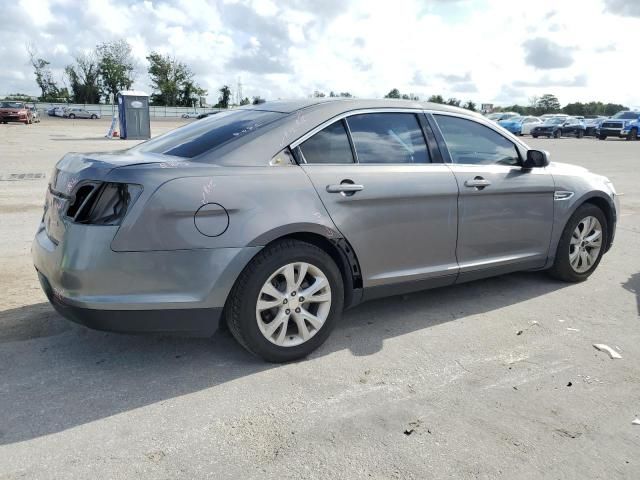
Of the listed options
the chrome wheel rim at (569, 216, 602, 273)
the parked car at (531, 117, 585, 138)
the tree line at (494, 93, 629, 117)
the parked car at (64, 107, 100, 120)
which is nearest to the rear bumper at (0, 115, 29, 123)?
the parked car at (64, 107, 100, 120)

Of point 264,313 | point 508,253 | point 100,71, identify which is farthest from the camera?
point 100,71

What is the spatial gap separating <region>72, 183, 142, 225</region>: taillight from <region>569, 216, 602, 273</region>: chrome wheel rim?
3.94 meters

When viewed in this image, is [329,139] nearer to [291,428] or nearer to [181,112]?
[291,428]

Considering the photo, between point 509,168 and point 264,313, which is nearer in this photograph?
→ point 264,313

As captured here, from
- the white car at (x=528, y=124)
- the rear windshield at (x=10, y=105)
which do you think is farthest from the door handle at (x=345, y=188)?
the rear windshield at (x=10, y=105)

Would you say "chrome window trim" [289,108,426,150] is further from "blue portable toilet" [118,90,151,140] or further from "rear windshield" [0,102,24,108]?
"rear windshield" [0,102,24,108]

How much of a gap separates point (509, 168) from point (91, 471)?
147 inches

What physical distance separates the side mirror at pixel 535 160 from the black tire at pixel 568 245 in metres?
0.69

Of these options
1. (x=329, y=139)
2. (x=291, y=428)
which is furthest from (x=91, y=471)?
(x=329, y=139)

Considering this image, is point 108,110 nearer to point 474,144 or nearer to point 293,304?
point 474,144

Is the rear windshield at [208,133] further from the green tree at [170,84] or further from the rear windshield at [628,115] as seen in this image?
the green tree at [170,84]

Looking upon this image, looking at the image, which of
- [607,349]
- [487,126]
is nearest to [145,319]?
[607,349]

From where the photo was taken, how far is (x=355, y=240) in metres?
3.74

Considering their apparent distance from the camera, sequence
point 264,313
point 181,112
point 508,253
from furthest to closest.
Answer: point 181,112 < point 508,253 < point 264,313
